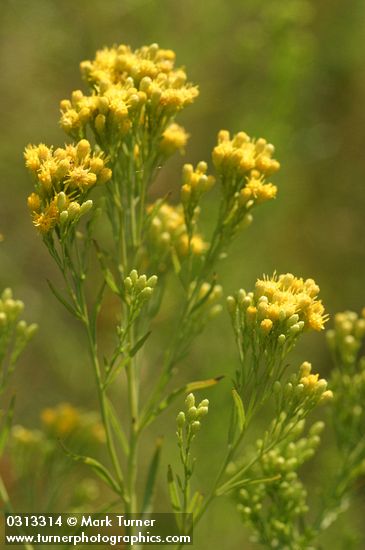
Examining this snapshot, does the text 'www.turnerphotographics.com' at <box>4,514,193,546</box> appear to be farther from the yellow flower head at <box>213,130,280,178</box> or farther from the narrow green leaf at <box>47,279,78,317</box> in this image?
the yellow flower head at <box>213,130,280,178</box>

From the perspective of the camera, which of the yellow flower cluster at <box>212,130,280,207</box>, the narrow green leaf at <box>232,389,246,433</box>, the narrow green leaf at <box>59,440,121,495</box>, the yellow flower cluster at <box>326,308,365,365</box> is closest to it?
the narrow green leaf at <box>232,389,246,433</box>

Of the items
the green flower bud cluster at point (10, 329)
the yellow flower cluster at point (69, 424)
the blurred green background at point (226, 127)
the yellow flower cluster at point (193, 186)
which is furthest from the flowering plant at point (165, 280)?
the blurred green background at point (226, 127)

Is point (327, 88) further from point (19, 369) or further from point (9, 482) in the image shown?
point (9, 482)

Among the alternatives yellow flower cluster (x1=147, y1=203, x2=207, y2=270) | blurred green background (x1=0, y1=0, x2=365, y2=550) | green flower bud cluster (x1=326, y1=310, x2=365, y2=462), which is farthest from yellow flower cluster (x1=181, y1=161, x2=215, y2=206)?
blurred green background (x1=0, y1=0, x2=365, y2=550)

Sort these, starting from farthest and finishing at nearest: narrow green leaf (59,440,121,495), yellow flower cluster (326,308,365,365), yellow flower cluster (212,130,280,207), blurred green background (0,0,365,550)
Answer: blurred green background (0,0,365,550)
yellow flower cluster (326,308,365,365)
yellow flower cluster (212,130,280,207)
narrow green leaf (59,440,121,495)

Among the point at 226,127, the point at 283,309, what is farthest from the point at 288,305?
the point at 226,127

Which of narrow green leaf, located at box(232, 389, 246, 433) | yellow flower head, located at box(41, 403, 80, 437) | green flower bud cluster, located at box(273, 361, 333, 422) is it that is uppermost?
yellow flower head, located at box(41, 403, 80, 437)

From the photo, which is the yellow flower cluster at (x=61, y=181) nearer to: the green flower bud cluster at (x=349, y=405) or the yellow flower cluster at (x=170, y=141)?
the yellow flower cluster at (x=170, y=141)

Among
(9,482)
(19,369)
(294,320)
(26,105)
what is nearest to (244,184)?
(294,320)
